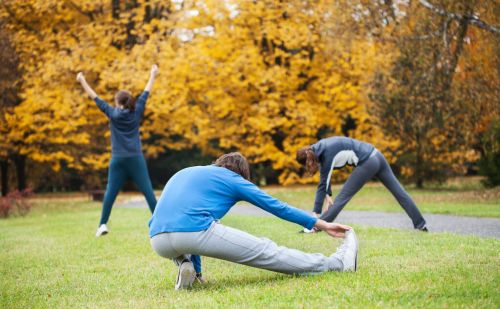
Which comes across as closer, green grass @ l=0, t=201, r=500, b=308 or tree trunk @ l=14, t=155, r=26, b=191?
green grass @ l=0, t=201, r=500, b=308

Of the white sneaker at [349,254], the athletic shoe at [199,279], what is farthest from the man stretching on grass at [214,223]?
the athletic shoe at [199,279]

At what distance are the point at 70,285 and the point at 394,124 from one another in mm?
15688

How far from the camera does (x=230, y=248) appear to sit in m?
5.28

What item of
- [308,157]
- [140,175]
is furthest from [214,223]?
[140,175]

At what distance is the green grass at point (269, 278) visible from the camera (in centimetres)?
460

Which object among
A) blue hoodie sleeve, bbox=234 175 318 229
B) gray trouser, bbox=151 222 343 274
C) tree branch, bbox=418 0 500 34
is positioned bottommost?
gray trouser, bbox=151 222 343 274

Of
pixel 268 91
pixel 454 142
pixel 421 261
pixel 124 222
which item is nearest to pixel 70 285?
pixel 421 261

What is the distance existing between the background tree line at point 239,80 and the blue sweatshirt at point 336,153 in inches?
417

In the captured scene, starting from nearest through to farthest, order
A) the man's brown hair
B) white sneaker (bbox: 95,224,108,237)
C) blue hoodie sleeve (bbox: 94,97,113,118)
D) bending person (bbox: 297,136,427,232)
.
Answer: the man's brown hair
bending person (bbox: 297,136,427,232)
blue hoodie sleeve (bbox: 94,97,113,118)
white sneaker (bbox: 95,224,108,237)

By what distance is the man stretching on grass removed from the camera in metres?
5.25

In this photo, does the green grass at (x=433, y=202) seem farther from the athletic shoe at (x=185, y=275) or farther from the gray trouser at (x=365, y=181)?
the athletic shoe at (x=185, y=275)

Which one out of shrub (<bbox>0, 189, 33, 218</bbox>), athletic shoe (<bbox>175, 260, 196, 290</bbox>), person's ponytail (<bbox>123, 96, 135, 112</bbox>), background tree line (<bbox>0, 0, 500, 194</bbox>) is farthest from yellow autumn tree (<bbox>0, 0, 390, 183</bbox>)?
athletic shoe (<bbox>175, 260, 196, 290</bbox>)

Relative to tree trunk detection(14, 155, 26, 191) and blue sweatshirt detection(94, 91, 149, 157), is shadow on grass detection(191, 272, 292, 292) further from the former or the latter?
tree trunk detection(14, 155, 26, 191)

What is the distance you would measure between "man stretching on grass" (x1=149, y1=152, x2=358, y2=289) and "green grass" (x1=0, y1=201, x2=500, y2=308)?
0.20 m
